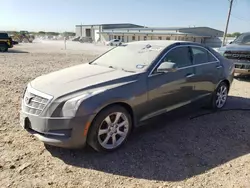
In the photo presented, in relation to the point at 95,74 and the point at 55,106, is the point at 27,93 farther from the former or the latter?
the point at 95,74

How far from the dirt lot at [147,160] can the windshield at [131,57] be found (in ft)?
3.75

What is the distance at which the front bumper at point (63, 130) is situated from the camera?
118 inches

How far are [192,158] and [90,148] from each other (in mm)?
1464

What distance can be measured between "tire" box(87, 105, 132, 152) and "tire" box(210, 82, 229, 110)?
99.1 inches

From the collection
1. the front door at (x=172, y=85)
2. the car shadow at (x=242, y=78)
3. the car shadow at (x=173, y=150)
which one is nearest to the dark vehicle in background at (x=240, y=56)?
the car shadow at (x=242, y=78)

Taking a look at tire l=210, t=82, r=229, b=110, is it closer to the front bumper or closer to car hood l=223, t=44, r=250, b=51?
the front bumper

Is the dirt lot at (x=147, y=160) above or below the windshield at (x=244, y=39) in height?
below

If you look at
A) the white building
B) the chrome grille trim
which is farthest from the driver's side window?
the white building

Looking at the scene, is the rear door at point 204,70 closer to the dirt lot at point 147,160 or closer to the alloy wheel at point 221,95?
the alloy wheel at point 221,95

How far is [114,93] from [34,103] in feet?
3.59

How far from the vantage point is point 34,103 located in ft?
10.6

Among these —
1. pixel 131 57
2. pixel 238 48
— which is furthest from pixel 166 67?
pixel 238 48

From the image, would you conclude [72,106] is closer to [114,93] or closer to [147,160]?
[114,93]

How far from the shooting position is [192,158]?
3.34 metres
